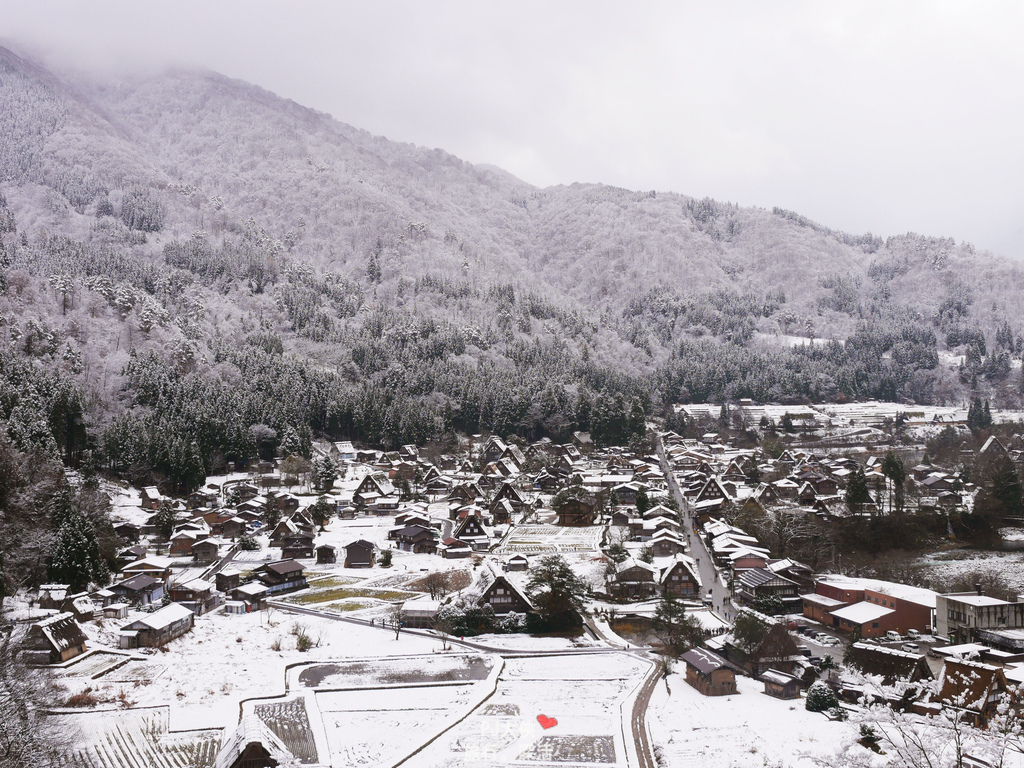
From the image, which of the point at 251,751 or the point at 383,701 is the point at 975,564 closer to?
the point at 383,701

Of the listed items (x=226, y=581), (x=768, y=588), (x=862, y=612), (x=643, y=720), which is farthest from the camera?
(x=226, y=581)

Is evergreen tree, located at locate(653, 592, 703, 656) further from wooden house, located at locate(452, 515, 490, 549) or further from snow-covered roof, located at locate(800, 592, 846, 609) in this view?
wooden house, located at locate(452, 515, 490, 549)

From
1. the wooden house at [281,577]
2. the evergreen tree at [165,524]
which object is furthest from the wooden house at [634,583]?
the evergreen tree at [165,524]

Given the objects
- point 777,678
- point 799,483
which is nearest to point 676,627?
point 777,678

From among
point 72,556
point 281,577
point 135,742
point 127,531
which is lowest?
point 127,531

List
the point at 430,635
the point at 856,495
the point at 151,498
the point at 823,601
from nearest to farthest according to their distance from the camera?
the point at 430,635 → the point at 823,601 → the point at 856,495 → the point at 151,498

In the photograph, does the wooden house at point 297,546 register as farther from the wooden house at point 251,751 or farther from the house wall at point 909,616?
the house wall at point 909,616

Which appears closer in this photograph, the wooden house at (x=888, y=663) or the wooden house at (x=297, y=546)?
the wooden house at (x=888, y=663)
